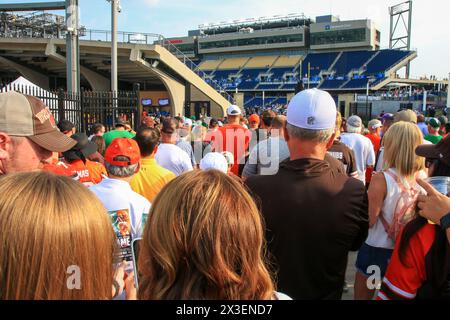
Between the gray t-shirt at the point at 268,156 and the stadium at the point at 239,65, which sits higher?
the stadium at the point at 239,65

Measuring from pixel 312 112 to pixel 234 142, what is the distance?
3.89 meters

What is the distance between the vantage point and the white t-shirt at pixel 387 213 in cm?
303

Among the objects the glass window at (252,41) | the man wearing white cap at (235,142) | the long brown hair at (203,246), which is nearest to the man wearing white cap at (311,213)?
the long brown hair at (203,246)

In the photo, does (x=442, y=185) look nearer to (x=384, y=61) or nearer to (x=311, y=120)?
(x=311, y=120)

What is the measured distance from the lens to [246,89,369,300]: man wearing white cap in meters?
2.13

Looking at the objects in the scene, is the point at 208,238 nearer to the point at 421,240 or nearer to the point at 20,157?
the point at 421,240

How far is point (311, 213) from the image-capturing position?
2.12 meters

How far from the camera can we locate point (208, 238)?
1.24m

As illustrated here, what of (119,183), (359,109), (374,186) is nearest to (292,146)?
(374,186)

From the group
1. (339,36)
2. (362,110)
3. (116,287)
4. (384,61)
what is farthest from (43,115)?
(339,36)

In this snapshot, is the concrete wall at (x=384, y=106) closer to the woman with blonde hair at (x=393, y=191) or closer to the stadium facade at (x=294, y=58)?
the stadium facade at (x=294, y=58)

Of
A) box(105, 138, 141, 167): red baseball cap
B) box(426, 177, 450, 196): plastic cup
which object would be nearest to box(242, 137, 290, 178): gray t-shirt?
box(105, 138, 141, 167): red baseball cap

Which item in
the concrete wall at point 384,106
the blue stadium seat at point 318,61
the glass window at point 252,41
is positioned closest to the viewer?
the concrete wall at point 384,106
